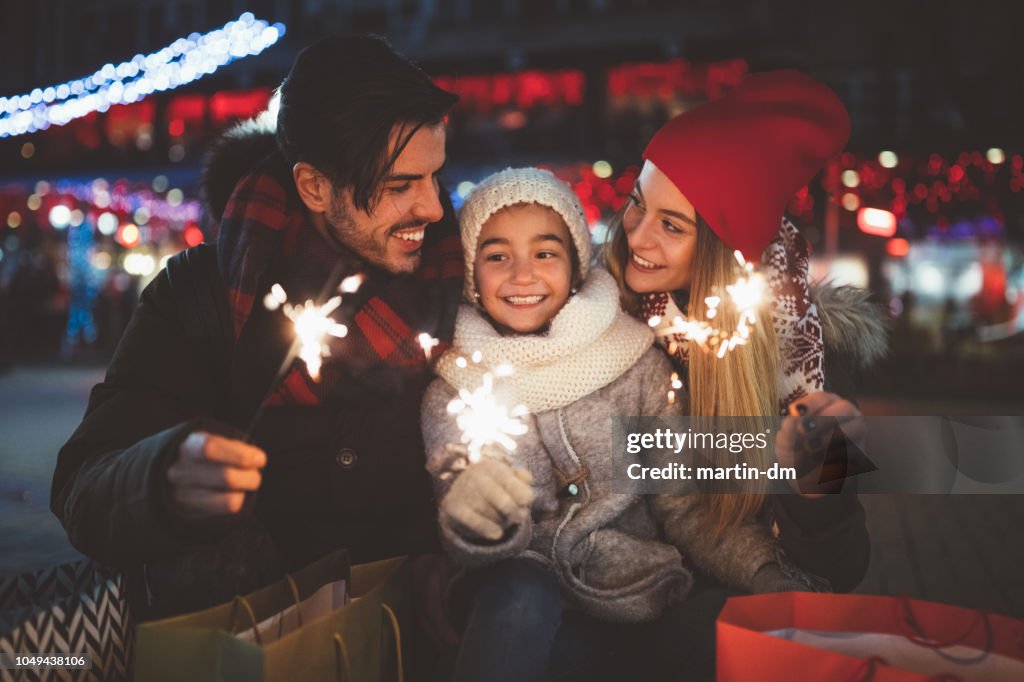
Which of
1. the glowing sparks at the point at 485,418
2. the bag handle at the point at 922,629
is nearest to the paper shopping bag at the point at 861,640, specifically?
the bag handle at the point at 922,629

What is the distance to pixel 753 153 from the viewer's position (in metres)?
2.91

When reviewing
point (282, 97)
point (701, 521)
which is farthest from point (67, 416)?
point (701, 521)

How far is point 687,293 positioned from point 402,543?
1.30 metres

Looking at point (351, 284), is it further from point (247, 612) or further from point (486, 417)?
point (247, 612)

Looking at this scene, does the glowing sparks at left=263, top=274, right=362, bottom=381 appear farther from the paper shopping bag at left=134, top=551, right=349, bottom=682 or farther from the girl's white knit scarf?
the paper shopping bag at left=134, top=551, right=349, bottom=682

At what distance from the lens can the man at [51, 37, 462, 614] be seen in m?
2.52

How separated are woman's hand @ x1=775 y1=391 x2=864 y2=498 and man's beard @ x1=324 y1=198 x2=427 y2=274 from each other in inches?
48.6

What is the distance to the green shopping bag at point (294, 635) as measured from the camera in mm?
1801

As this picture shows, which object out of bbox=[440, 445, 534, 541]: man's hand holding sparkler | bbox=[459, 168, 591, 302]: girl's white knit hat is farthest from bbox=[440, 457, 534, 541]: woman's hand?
bbox=[459, 168, 591, 302]: girl's white knit hat

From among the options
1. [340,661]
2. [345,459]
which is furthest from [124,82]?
[340,661]

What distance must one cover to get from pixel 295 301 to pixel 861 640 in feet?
5.79

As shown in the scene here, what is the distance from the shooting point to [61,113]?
1759cm

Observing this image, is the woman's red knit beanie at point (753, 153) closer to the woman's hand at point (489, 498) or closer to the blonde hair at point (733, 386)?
the blonde hair at point (733, 386)

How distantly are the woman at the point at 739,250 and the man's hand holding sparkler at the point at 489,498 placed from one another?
719mm
